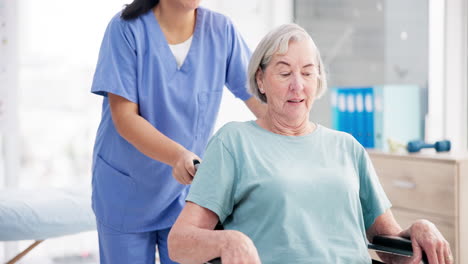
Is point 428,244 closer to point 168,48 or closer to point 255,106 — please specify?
point 255,106

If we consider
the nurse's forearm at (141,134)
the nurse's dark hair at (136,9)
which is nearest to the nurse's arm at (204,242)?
the nurse's forearm at (141,134)

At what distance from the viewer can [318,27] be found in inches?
166

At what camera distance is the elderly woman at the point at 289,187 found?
1.44 meters

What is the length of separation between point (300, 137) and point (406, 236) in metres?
0.39

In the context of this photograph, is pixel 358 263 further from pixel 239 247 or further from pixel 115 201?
pixel 115 201

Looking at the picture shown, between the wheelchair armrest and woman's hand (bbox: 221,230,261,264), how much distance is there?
45 cm

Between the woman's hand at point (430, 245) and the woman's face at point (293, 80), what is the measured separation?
1.46 ft

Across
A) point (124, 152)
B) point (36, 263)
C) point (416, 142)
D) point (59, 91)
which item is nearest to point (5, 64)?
point (59, 91)

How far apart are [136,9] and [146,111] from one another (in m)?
0.33

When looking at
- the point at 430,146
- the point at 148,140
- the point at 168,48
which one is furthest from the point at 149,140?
the point at 430,146

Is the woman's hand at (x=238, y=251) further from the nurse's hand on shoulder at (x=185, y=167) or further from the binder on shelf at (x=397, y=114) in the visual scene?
the binder on shelf at (x=397, y=114)

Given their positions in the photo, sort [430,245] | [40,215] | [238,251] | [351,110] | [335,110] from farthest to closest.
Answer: [335,110], [351,110], [40,215], [430,245], [238,251]

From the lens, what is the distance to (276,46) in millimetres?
1560

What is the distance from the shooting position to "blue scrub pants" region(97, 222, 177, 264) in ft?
5.84
